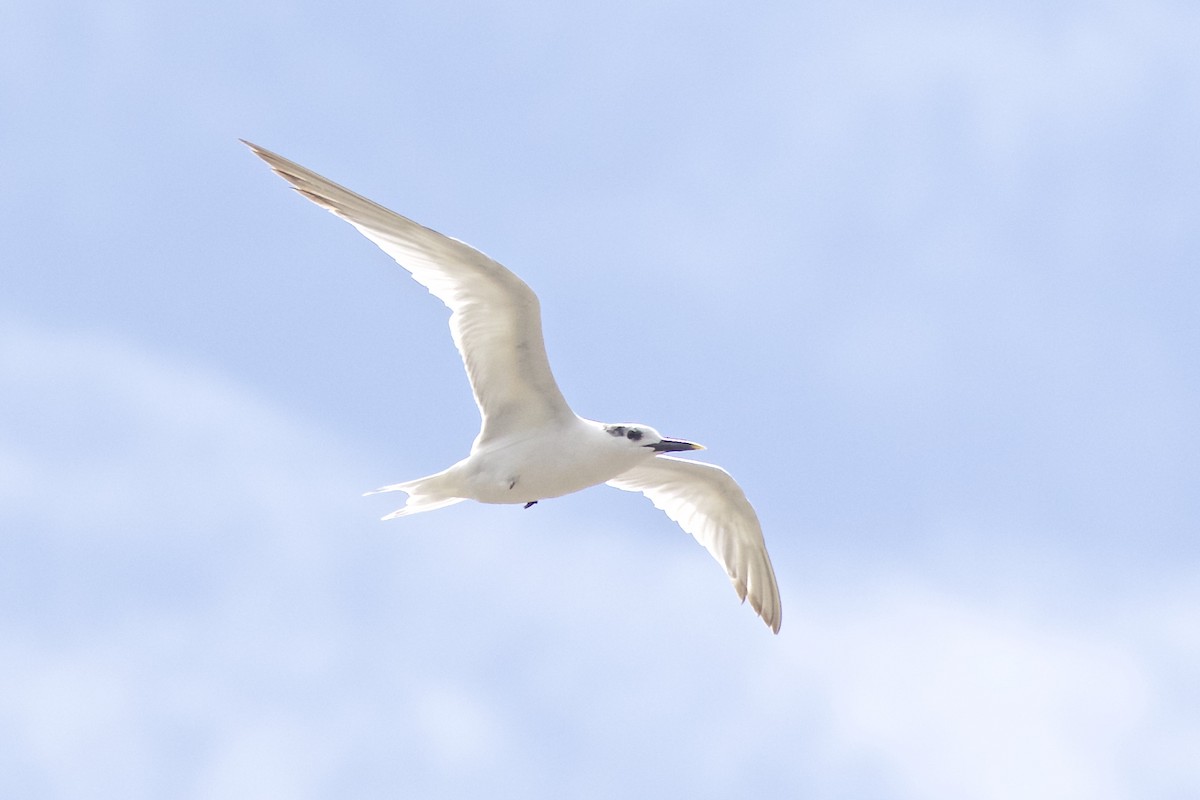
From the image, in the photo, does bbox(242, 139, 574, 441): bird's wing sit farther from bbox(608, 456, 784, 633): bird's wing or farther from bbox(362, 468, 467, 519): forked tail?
bbox(608, 456, 784, 633): bird's wing

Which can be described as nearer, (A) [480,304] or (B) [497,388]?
(A) [480,304]

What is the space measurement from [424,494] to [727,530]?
387cm

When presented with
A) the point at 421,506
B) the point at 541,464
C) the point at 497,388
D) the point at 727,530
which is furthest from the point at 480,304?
the point at 727,530

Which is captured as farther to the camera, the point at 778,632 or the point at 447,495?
the point at 778,632

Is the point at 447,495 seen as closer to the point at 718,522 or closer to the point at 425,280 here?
the point at 425,280

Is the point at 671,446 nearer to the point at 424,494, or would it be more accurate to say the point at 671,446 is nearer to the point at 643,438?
the point at 643,438

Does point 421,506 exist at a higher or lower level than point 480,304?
lower

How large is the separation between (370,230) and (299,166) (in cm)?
80

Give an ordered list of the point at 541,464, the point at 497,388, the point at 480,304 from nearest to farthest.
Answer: the point at 480,304
the point at 541,464
the point at 497,388

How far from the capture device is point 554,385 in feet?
50.1

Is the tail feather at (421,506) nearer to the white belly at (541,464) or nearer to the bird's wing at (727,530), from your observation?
the white belly at (541,464)

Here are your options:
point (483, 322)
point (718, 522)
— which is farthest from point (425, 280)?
point (718, 522)

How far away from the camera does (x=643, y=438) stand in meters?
15.4

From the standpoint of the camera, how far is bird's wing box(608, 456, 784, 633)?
58.9ft
